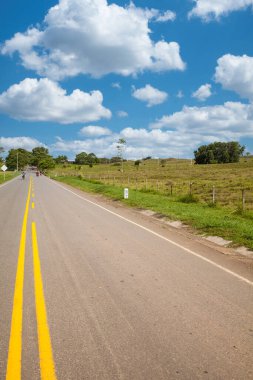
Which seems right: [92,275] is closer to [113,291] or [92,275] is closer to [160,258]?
[113,291]

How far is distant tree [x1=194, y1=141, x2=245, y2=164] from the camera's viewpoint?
132 m

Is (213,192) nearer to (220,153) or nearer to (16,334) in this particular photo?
(16,334)

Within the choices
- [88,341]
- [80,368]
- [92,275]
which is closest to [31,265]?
[92,275]

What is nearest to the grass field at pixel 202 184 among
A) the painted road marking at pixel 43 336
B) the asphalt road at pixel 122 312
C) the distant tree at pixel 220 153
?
the asphalt road at pixel 122 312

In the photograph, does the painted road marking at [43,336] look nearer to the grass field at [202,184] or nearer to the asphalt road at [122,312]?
the asphalt road at [122,312]

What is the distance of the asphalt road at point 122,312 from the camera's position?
3402 mm

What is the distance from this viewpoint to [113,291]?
545 centimetres

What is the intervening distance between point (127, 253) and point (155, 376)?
485 centimetres

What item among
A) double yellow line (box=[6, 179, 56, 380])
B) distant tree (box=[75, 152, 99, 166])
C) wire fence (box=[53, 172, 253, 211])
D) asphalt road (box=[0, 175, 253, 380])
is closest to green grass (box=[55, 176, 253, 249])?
wire fence (box=[53, 172, 253, 211])

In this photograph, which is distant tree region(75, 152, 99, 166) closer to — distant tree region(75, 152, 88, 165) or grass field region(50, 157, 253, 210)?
distant tree region(75, 152, 88, 165)

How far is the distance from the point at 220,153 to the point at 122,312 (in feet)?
443

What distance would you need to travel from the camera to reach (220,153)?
437ft

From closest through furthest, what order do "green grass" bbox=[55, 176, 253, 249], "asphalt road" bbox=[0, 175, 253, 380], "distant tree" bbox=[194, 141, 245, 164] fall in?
"asphalt road" bbox=[0, 175, 253, 380] → "green grass" bbox=[55, 176, 253, 249] → "distant tree" bbox=[194, 141, 245, 164]

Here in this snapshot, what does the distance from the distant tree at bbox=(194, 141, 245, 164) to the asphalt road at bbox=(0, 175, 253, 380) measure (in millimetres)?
127281
